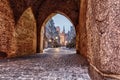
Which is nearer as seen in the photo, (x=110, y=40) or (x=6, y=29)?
(x=110, y=40)

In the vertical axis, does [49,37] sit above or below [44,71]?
above

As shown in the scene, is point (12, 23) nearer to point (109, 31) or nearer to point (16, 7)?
point (16, 7)

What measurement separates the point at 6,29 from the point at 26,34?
235 centimetres

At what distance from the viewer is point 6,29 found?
6957 mm

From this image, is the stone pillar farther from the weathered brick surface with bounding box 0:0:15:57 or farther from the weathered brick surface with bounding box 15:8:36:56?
the weathered brick surface with bounding box 15:8:36:56

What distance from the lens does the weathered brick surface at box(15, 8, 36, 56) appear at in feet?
26.8

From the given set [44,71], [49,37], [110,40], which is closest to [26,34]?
[44,71]

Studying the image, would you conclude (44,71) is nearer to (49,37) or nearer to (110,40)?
(110,40)

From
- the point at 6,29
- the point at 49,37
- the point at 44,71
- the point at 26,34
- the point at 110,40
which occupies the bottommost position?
the point at 44,71

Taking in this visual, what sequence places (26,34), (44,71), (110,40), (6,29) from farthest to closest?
(26,34) < (6,29) < (44,71) < (110,40)

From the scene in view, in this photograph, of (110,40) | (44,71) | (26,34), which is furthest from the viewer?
(26,34)

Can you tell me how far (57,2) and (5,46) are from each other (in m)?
5.46

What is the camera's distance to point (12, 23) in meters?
7.55

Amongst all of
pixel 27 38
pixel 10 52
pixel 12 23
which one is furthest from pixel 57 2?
pixel 10 52
